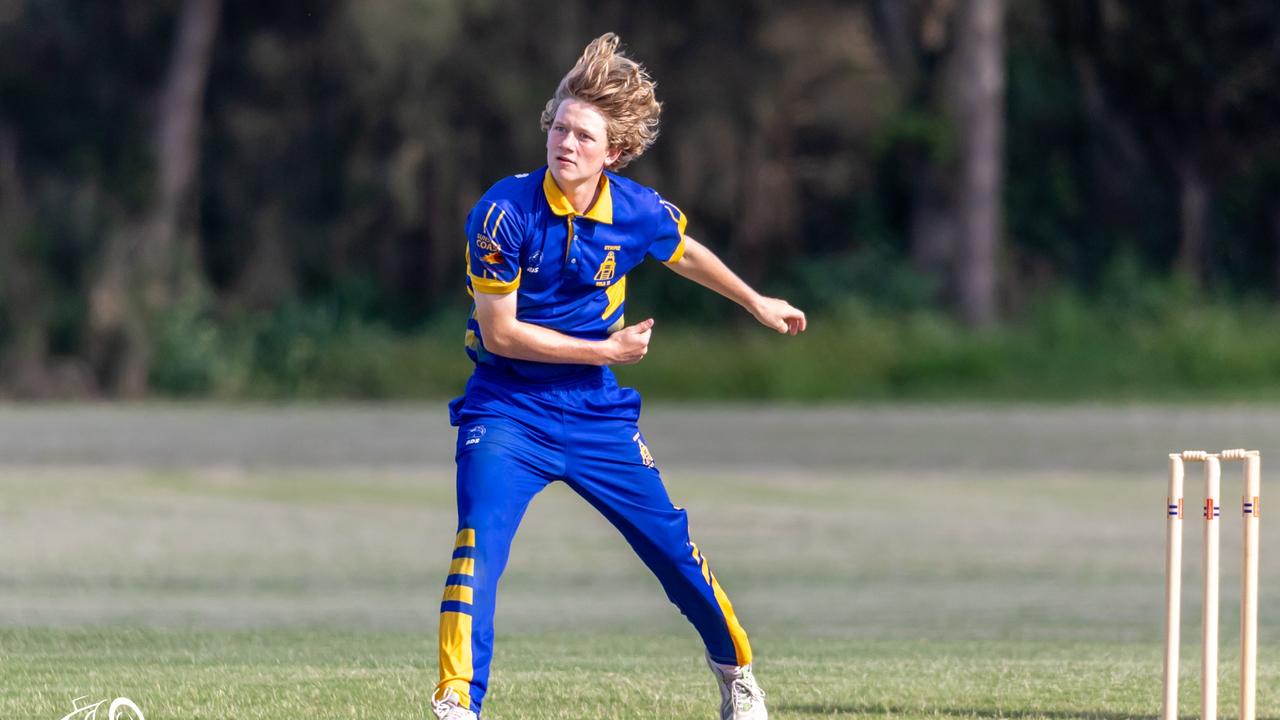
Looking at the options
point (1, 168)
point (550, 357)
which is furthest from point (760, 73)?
point (550, 357)

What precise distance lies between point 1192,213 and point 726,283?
30.2 metres

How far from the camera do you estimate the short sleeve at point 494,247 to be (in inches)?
225

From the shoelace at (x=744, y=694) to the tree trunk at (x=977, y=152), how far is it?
2490 cm

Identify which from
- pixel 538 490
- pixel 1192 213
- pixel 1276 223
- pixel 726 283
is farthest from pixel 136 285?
pixel 538 490

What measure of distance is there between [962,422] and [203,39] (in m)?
16.0

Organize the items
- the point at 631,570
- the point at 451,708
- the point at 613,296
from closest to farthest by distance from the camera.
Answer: the point at 451,708 → the point at 613,296 → the point at 631,570

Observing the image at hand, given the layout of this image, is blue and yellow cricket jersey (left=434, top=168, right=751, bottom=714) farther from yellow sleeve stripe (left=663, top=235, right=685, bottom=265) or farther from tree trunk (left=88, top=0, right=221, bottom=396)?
tree trunk (left=88, top=0, right=221, bottom=396)

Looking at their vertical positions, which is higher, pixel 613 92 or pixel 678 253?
pixel 613 92

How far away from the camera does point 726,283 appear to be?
251 inches

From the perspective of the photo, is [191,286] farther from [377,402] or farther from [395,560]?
[395,560]

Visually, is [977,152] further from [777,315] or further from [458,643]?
[458,643]

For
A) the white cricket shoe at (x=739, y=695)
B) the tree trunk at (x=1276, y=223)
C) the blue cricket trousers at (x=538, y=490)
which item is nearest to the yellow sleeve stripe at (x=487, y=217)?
the blue cricket trousers at (x=538, y=490)

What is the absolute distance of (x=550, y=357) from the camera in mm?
5773

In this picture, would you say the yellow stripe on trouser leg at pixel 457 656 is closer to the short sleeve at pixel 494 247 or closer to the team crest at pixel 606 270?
the short sleeve at pixel 494 247
